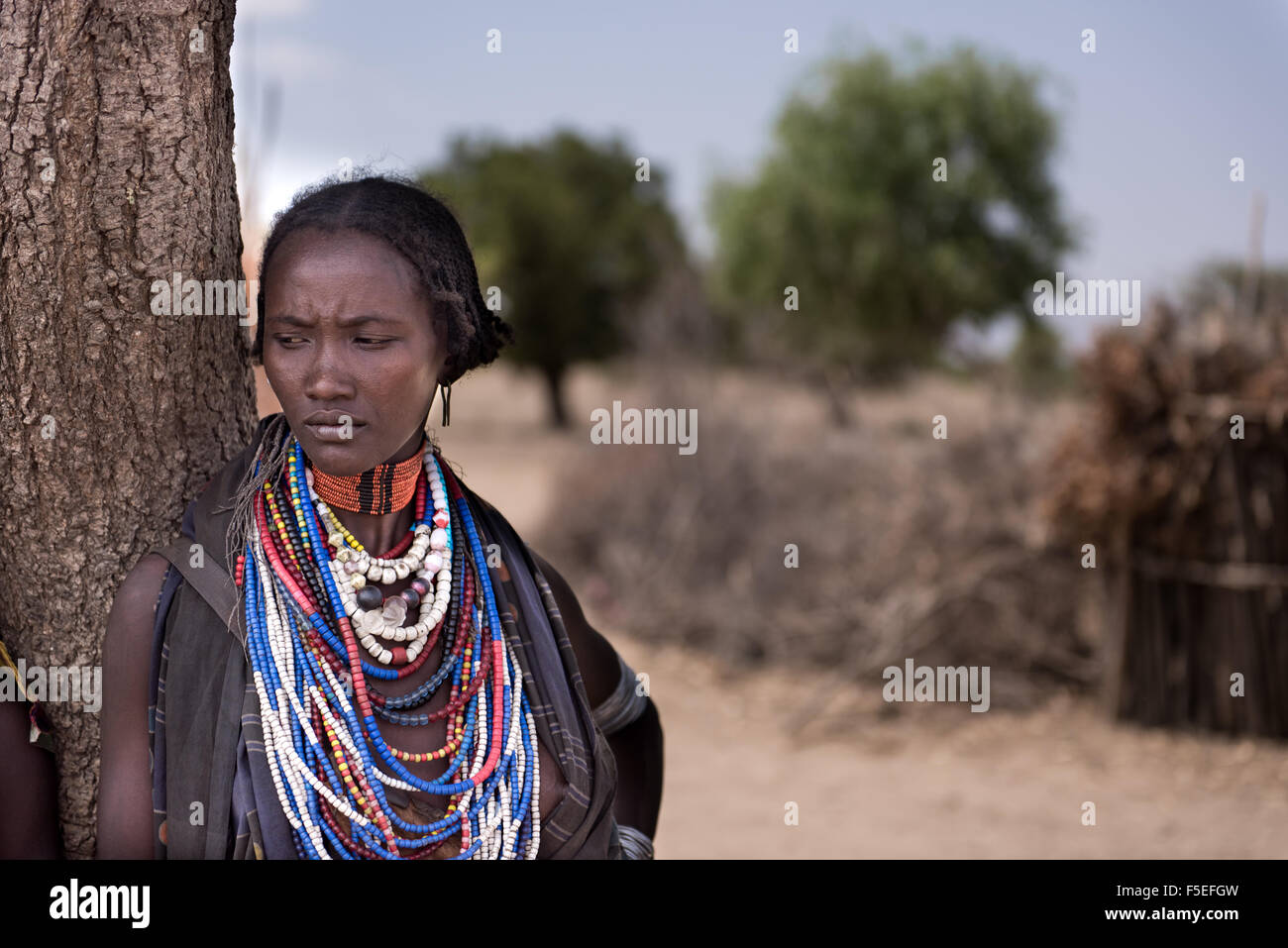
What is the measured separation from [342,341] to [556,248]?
2278 centimetres

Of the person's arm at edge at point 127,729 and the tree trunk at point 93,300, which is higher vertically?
the tree trunk at point 93,300

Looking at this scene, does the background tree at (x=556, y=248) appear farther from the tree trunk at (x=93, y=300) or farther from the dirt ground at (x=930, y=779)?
the tree trunk at (x=93, y=300)

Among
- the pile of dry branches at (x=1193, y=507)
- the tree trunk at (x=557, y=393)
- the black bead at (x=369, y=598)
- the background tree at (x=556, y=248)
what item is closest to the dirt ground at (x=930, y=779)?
the pile of dry branches at (x=1193, y=507)

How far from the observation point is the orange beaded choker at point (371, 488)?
1.86 metres

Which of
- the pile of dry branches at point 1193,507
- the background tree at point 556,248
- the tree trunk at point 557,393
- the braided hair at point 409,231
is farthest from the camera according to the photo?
the tree trunk at point 557,393

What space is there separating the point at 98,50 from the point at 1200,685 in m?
6.33

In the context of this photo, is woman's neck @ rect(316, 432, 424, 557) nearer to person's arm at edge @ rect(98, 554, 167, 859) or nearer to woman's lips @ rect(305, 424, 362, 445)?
woman's lips @ rect(305, 424, 362, 445)

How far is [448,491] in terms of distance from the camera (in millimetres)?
2066

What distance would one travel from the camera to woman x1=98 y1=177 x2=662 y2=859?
169 cm

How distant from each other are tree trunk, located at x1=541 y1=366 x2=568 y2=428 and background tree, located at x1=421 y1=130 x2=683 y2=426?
0.07 feet

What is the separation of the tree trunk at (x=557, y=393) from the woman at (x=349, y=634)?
23.1 meters

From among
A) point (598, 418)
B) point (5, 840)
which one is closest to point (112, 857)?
point (5, 840)

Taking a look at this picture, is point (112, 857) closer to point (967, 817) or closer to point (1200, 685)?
point (967, 817)

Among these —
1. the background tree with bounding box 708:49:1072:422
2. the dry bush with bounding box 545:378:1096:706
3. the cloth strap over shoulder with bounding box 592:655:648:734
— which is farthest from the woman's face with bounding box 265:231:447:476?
the background tree with bounding box 708:49:1072:422
